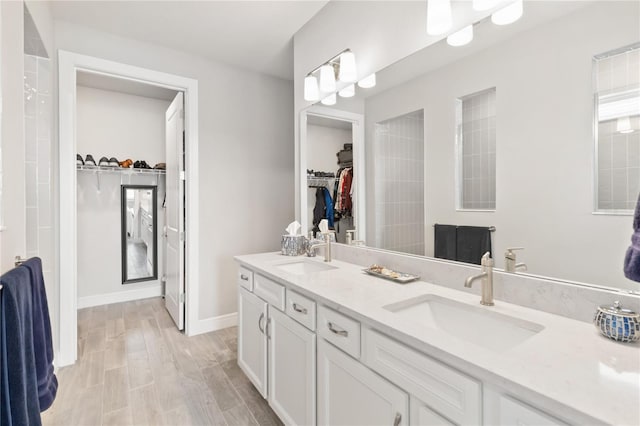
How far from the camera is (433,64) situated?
5.07 ft

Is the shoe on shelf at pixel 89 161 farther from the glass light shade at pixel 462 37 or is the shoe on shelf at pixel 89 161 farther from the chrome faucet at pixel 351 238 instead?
the glass light shade at pixel 462 37

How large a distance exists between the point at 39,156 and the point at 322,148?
207cm

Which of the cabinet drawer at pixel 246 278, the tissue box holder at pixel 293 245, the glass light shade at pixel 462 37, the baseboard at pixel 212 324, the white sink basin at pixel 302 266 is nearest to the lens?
the glass light shade at pixel 462 37

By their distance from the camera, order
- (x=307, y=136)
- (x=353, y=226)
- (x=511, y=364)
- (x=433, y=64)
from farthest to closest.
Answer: (x=307, y=136) < (x=353, y=226) < (x=433, y=64) < (x=511, y=364)

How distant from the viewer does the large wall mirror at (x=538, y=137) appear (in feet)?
3.23

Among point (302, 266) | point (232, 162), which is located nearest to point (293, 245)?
point (302, 266)

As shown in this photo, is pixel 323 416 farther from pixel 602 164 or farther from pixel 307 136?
pixel 307 136

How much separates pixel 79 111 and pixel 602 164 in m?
4.64

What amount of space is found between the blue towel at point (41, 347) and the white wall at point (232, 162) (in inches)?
68.3

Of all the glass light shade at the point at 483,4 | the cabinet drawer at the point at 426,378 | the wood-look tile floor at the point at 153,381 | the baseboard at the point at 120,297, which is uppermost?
the glass light shade at the point at 483,4

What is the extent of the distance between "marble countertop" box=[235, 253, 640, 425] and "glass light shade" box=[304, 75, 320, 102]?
1.69 meters

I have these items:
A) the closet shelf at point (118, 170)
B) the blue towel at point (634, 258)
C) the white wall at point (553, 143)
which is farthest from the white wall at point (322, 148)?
the closet shelf at point (118, 170)

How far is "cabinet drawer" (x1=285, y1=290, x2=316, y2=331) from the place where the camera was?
140 centimetres

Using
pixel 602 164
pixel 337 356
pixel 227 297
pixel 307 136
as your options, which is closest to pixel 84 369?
pixel 227 297
